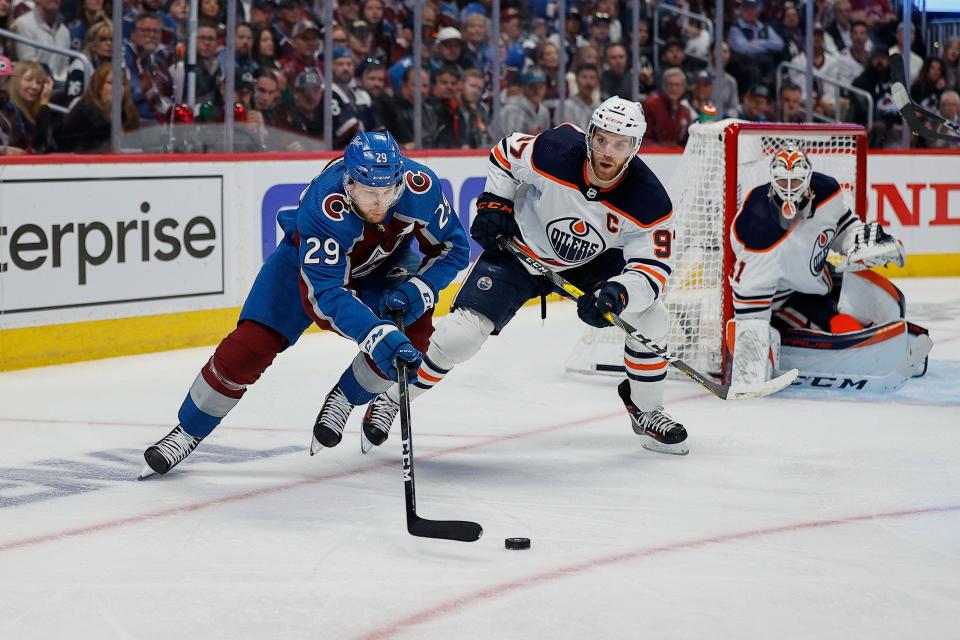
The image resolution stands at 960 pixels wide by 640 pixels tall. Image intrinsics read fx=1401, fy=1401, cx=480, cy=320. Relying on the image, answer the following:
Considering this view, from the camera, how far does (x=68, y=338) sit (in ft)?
18.5

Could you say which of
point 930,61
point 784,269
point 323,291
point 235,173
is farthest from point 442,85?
point 323,291

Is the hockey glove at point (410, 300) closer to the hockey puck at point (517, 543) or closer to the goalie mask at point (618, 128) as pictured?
the goalie mask at point (618, 128)

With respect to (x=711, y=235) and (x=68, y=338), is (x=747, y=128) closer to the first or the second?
(x=711, y=235)

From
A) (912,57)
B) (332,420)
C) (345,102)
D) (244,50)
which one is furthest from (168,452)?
(912,57)

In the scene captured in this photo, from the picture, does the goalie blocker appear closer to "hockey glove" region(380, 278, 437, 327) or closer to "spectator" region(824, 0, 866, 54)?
"hockey glove" region(380, 278, 437, 327)

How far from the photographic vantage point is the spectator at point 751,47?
362 inches

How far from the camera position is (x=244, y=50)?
21.0ft

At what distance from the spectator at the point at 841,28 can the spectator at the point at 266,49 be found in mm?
4481

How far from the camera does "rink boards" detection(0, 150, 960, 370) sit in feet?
17.9

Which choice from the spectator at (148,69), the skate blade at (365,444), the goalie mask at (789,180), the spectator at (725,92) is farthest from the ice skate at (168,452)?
the spectator at (725,92)

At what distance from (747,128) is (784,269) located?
0.64 meters

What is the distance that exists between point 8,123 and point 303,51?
171 centimetres

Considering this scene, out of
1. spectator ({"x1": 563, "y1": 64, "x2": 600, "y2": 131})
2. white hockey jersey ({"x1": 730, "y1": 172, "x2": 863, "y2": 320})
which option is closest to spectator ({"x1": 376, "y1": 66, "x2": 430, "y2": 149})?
spectator ({"x1": 563, "y1": 64, "x2": 600, "y2": 131})

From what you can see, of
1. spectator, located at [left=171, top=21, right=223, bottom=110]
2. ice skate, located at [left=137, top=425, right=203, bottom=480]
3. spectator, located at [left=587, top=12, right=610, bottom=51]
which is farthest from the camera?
spectator, located at [left=587, top=12, right=610, bottom=51]
